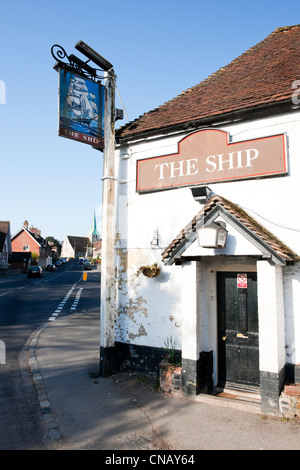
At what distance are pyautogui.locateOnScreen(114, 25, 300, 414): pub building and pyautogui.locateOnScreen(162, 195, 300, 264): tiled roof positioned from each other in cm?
2

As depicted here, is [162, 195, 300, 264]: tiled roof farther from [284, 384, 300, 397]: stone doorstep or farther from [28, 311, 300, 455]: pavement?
[28, 311, 300, 455]: pavement

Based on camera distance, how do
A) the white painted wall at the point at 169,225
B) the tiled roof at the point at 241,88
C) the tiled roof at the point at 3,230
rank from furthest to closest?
the tiled roof at the point at 3,230, the tiled roof at the point at 241,88, the white painted wall at the point at 169,225

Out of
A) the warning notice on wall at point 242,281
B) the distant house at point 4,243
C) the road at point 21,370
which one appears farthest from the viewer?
the distant house at point 4,243

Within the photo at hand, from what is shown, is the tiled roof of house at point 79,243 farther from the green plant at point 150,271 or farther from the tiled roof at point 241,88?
the green plant at point 150,271

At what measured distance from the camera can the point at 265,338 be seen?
18.1 ft

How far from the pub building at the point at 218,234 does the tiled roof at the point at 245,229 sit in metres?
0.02

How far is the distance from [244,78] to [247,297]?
5.41 metres

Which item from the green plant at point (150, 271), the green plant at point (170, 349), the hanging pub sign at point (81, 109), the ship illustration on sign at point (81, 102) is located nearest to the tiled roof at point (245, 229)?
the green plant at point (150, 271)

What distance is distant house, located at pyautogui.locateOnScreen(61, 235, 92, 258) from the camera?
11488cm

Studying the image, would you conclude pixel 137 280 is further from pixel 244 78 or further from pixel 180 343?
pixel 244 78

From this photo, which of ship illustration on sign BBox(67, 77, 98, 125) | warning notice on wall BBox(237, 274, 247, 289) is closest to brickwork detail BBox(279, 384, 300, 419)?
warning notice on wall BBox(237, 274, 247, 289)

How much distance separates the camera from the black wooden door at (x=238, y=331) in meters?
6.36

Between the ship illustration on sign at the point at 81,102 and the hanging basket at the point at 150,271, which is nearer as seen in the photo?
the hanging basket at the point at 150,271

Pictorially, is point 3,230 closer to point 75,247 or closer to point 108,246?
point 108,246
